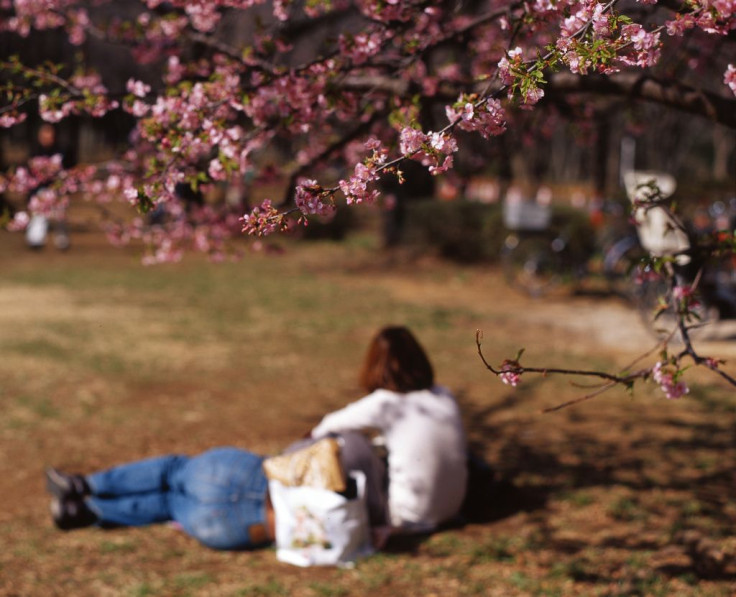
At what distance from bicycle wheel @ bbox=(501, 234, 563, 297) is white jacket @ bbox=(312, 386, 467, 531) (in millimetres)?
8221

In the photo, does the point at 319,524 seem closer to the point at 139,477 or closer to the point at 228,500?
the point at 228,500

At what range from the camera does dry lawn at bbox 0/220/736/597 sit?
4508 mm

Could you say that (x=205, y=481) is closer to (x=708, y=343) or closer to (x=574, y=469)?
(x=574, y=469)

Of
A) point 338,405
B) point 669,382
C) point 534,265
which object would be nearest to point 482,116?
point 669,382

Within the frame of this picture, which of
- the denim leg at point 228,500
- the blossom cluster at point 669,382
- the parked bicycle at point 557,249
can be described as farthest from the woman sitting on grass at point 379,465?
the parked bicycle at point 557,249

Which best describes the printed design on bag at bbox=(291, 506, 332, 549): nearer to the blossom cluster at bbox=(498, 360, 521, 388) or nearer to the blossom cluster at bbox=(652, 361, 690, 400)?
the blossom cluster at bbox=(498, 360, 521, 388)

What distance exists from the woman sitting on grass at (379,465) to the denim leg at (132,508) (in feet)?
0.41

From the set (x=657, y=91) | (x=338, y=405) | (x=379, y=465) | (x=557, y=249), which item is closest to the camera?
(x=657, y=91)

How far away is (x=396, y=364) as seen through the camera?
470 cm

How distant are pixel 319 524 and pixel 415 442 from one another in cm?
64

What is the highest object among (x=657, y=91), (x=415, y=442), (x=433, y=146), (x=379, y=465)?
(x=657, y=91)

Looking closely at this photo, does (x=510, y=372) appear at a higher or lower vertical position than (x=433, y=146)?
lower

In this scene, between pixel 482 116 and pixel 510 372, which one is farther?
pixel 510 372

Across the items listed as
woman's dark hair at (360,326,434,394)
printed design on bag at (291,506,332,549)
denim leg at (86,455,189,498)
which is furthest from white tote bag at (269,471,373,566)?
denim leg at (86,455,189,498)
